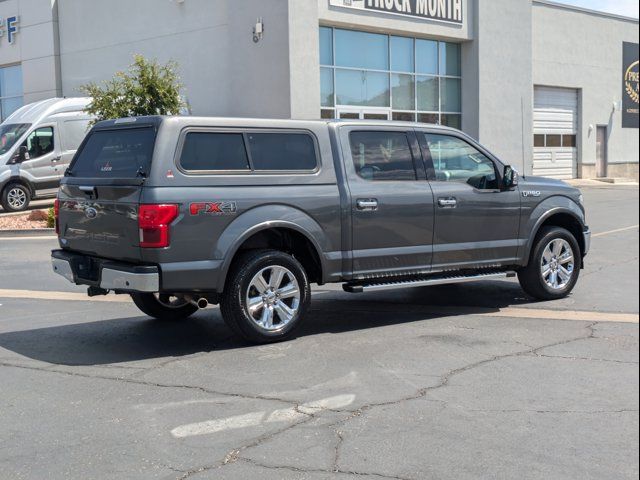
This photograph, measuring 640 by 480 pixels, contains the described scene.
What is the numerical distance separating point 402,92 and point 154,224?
2149cm

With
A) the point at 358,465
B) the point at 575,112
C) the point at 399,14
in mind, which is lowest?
the point at 358,465

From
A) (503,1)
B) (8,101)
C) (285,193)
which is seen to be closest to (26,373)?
(285,193)

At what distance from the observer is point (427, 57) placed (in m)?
28.0

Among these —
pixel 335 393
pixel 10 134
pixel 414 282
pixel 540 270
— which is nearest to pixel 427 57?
pixel 10 134

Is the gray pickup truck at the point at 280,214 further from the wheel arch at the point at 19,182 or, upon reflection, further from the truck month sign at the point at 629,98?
the truck month sign at the point at 629,98

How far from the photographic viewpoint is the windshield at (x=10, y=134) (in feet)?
70.9

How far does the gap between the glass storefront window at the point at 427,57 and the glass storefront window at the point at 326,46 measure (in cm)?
404

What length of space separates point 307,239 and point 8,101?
28898mm

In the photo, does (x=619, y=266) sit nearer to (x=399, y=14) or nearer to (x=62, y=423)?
(x=62, y=423)

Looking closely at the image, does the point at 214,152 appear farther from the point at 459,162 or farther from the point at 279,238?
the point at 459,162

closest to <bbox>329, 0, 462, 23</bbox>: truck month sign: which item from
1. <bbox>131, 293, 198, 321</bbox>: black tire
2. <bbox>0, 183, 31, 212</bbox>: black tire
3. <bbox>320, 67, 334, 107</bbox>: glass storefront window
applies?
<bbox>320, 67, 334, 107</bbox>: glass storefront window

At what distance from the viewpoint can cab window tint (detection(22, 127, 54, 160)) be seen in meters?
21.7

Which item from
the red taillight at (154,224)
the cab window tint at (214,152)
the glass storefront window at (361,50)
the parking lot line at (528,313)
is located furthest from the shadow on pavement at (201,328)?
the glass storefront window at (361,50)

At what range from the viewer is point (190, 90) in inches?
1019
